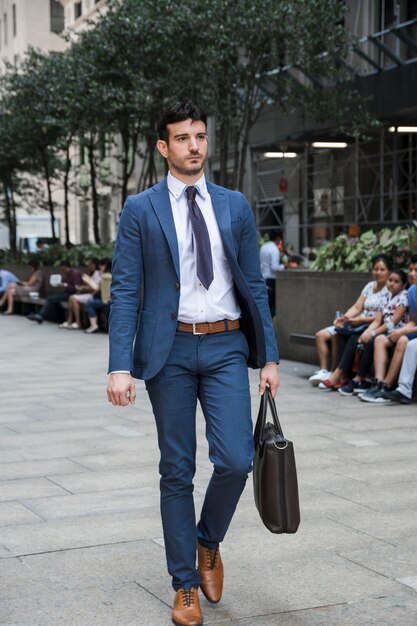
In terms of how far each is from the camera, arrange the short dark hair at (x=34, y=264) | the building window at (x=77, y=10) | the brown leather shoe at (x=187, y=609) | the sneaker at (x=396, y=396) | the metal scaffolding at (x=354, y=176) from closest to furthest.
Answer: the brown leather shoe at (x=187, y=609) → the sneaker at (x=396, y=396) → the metal scaffolding at (x=354, y=176) → the short dark hair at (x=34, y=264) → the building window at (x=77, y=10)

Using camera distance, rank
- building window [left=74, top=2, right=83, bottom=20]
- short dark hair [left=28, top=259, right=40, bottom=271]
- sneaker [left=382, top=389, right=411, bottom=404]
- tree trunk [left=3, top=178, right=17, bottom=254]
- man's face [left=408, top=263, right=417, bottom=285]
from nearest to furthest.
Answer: sneaker [left=382, top=389, right=411, bottom=404] → man's face [left=408, top=263, right=417, bottom=285] → short dark hair [left=28, top=259, right=40, bottom=271] → tree trunk [left=3, top=178, right=17, bottom=254] → building window [left=74, top=2, right=83, bottom=20]

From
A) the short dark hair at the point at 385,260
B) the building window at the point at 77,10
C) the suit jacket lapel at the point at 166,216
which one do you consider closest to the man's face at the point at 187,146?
the suit jacket lapel at the point at 166,216

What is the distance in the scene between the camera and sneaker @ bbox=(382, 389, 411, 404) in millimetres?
9680

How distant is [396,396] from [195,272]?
5.95 meters

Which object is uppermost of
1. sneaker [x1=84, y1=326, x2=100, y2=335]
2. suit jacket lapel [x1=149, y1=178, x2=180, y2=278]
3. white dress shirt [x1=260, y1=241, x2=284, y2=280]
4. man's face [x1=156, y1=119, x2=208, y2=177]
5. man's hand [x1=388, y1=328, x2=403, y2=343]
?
man's face [x1=156, y1=119, x2=208, y2=177]

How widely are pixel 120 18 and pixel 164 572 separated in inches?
753

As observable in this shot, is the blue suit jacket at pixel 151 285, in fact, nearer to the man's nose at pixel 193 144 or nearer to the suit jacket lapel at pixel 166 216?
the suit jacket lapel at pixel 166 216

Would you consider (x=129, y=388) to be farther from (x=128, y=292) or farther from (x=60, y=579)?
(x=60, y=579)

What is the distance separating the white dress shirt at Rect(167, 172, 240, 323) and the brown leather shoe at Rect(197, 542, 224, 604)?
0.91m

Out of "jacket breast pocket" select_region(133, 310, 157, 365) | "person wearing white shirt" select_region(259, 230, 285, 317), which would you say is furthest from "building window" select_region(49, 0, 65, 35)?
"jacket breast pocket" select_region(133, 310, 157, 365)

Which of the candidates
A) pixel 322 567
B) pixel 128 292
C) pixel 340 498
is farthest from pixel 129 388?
pixel 340 498

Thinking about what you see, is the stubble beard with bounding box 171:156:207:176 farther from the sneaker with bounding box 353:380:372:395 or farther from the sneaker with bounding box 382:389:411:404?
the sneaker with bounding box 353:380:372:395

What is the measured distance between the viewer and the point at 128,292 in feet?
13.3

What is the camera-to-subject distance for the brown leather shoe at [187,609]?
12.9ft
